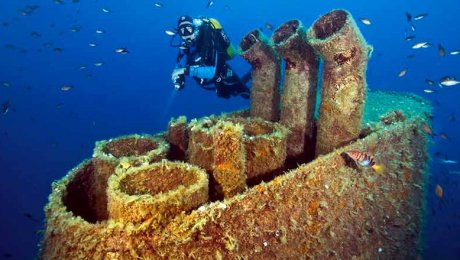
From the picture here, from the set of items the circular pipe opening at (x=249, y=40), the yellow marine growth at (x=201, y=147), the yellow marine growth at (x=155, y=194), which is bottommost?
the yellow marine growth at (x=201, y=147)

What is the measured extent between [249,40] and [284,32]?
2.49ft

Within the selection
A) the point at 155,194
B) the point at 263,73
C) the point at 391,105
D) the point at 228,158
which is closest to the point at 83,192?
the point at 155,194

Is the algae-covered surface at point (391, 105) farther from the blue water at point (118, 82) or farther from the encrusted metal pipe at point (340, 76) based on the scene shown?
the blue water at point (118, 82)

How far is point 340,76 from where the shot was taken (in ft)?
14.1

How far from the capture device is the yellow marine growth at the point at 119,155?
3583 mm

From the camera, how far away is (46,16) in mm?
84375

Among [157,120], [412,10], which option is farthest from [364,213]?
[412,10]

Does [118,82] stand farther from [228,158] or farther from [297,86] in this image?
[228,158]

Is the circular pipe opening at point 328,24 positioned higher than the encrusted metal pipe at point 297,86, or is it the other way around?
the circular pipe opening at point 328,24

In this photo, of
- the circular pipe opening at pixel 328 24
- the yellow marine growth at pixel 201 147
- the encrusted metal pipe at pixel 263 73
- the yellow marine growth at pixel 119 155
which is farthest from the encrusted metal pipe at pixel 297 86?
the yellow marine growth at pixel 119 155

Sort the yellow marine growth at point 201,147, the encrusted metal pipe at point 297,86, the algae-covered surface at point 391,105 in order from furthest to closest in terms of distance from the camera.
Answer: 1. the algae-covered surface at point 391,105
2. the encrusted metal pipe at point 297,86
3. the yellow marine growth at point 201,147

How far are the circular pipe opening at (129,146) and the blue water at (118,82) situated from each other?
7319 mm

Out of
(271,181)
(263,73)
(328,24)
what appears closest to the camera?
(271,181)

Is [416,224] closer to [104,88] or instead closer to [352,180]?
[352,180]
